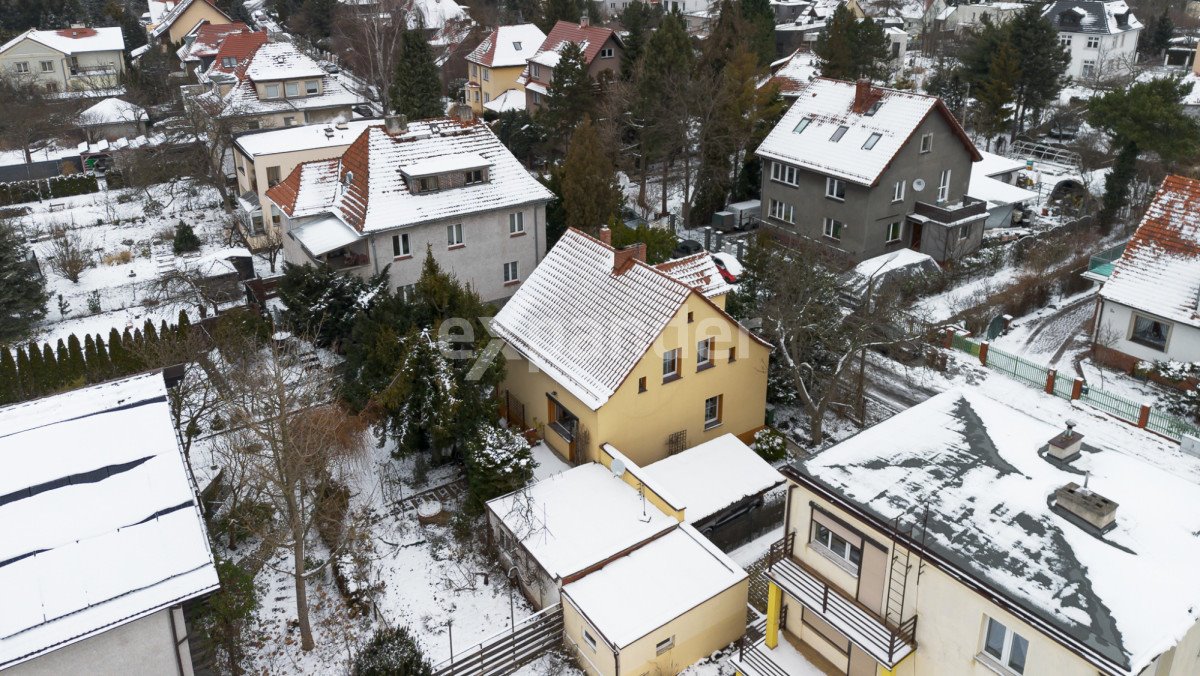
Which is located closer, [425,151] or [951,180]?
[425,151]

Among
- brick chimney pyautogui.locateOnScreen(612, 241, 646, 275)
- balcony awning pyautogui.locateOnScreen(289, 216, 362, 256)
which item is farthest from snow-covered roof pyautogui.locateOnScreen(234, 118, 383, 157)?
brick chimney pyautogui.locateOnScreen(612, 241, 646, 275)

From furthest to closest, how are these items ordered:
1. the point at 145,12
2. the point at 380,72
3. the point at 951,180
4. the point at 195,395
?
the point at 145,12, the point at 380,72, the point at 951,180, the point at 195,395

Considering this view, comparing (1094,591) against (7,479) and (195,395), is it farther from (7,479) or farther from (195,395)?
(195,395)

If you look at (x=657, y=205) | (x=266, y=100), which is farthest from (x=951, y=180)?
(x=266, y=100)

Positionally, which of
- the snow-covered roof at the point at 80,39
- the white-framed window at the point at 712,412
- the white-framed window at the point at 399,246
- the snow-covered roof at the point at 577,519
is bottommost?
the snow-covered roof at the point at 577,519

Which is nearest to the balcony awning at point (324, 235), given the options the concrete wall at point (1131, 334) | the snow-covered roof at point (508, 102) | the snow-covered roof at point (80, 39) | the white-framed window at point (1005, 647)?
the white-framed window at point (1005, 647)

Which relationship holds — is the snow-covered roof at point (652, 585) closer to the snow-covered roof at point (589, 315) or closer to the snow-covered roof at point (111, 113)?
the snow-covered roof at point (589, 315)
